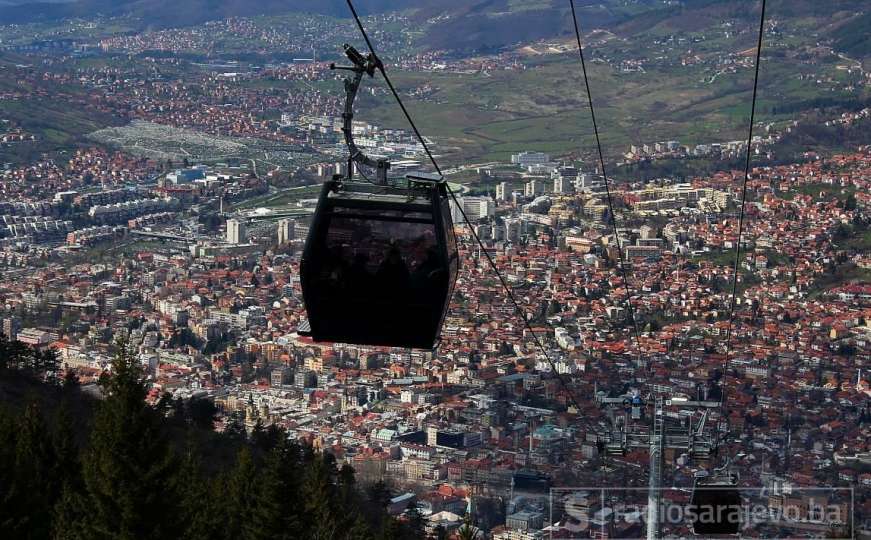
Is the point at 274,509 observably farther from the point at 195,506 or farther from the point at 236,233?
the point at 236,233

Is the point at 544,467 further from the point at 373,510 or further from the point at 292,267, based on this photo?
the point at 292,267

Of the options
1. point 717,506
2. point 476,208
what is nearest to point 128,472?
point 717,506

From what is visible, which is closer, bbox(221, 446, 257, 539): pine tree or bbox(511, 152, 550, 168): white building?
bbox(221, 446, 257, 539): pine tree

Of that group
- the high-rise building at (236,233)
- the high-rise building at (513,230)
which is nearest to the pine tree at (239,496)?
the high-rise building at (513,230)

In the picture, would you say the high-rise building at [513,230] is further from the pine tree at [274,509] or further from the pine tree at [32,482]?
the pine tree at [32,482]

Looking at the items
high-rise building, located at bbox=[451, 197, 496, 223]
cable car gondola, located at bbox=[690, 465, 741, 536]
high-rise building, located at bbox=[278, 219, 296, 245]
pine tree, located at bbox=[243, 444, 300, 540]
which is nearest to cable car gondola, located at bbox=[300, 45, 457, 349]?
cable car gondola, located at bbox=[690, 465, 741, 536]

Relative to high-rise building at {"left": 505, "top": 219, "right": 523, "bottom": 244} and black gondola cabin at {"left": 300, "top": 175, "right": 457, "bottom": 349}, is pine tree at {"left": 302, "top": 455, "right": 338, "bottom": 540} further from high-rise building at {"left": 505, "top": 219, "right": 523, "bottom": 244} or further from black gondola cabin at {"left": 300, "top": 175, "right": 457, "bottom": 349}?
high-rise building at {"left": 505, "top": 219, "right": 523, "bottom": 244}
